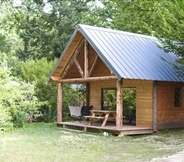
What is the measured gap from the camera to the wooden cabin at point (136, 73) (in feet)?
43.6

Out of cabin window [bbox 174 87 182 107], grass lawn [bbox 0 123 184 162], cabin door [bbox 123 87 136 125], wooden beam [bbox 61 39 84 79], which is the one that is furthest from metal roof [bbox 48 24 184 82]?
cabin door [bbox 123 87 136 125]

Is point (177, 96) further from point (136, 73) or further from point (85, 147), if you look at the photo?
point (85, 147)

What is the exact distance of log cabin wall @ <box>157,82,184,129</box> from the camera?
1459 centimetres

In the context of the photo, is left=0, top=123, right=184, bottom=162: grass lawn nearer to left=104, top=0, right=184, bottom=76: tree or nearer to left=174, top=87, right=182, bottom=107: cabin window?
left=174, top=87, right=182, bottom=107: cabin window

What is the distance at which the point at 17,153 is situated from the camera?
9266 mm

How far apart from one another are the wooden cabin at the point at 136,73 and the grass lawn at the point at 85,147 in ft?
2.98

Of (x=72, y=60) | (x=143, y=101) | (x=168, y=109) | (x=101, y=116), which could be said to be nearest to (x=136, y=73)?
(x=143, y=101)

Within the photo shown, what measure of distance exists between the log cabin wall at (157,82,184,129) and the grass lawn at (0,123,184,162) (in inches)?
31.3

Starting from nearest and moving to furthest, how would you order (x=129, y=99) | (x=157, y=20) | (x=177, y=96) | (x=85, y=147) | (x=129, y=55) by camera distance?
(x=85, y=147) < (x=129, y=55) < (x=177, y=96) < (x=157, y=20) < (x=129, y=99)

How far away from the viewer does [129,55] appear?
46.7 ft

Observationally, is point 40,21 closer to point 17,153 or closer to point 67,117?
point 67,117

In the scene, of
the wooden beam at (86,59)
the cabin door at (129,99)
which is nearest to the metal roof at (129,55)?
the wooden beam at (86,59)

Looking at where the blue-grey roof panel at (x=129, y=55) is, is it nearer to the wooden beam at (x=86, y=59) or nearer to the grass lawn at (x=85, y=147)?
the wooden beam at (x=86, y=59)

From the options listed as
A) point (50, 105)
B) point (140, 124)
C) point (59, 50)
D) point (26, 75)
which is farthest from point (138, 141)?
point (59, 50)
